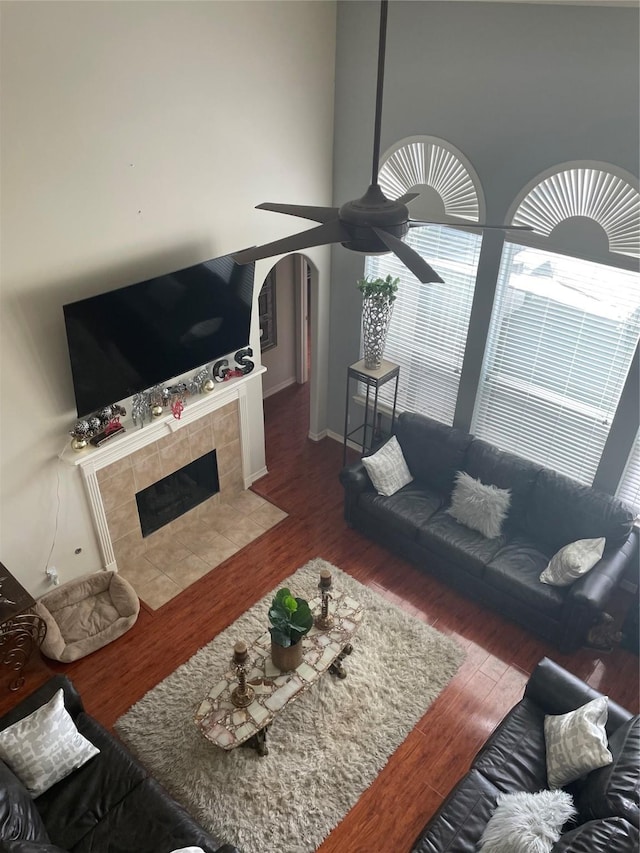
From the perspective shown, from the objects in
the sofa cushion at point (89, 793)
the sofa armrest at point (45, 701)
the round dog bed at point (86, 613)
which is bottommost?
the round dog bed at point (86, 613)

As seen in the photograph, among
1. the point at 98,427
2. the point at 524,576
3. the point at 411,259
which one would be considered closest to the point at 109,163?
the point at 98,427

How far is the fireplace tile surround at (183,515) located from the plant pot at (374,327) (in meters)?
1.23

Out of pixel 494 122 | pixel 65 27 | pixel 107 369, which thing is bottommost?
pixel 107 369

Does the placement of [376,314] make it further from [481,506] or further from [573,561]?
[573,561]

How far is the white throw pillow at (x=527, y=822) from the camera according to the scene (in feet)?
9.78

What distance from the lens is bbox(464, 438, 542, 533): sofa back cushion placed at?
5242mm

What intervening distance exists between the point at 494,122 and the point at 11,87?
3259 millimetres

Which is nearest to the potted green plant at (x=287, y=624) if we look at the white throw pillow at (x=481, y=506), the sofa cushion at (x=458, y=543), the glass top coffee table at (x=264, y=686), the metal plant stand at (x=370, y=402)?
the glass top coffee table at (x=264, y=686)

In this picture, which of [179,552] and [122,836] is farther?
[179,552]

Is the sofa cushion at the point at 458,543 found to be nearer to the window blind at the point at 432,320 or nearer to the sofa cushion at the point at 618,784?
the window blind at the point at 432,320

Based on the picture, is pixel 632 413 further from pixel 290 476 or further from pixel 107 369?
pixel 107 369

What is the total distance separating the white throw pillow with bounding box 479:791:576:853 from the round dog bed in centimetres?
290

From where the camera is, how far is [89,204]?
412cm

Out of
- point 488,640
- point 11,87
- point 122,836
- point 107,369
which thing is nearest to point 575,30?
point 11,87
